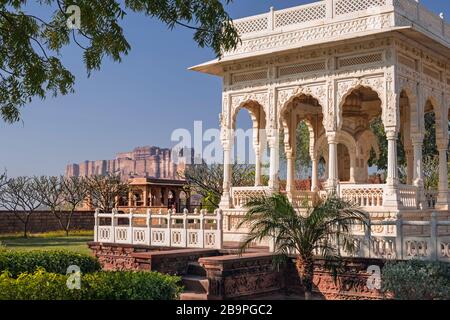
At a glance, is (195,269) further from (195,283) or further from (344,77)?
(344,77)

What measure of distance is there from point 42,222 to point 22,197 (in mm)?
2948

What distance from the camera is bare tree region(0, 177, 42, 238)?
3644 centimetres

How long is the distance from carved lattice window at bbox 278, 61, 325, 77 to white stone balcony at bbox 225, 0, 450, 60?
2.04 feet

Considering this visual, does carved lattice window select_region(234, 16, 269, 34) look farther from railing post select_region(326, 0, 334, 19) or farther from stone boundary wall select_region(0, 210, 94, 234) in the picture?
stone boundary wall select_region(0, 210, 94, 234)

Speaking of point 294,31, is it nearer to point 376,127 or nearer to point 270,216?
point 270,216

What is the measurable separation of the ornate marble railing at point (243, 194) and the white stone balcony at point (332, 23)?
144 inches

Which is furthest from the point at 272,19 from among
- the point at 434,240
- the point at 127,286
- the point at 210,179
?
the point at 210,179

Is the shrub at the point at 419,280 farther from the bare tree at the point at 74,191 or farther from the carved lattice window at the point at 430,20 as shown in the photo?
the bare tree at the point at 74,191

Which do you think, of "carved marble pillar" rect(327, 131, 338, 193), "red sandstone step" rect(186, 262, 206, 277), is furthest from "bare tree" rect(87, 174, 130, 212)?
"red sandstone step" rect(186, 262, 206, 277)

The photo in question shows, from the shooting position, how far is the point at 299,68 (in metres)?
15.8

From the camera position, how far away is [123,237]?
16922 mm

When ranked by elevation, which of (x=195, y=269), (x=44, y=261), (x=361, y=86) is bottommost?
(x=195, y=269)

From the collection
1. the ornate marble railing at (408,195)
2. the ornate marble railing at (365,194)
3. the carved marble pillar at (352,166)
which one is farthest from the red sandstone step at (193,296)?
the carved marble pillar at (352,166)

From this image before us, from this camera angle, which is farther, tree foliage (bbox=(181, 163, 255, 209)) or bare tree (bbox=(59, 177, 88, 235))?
bare tree (bbox=(59, 177, 88, 235))
